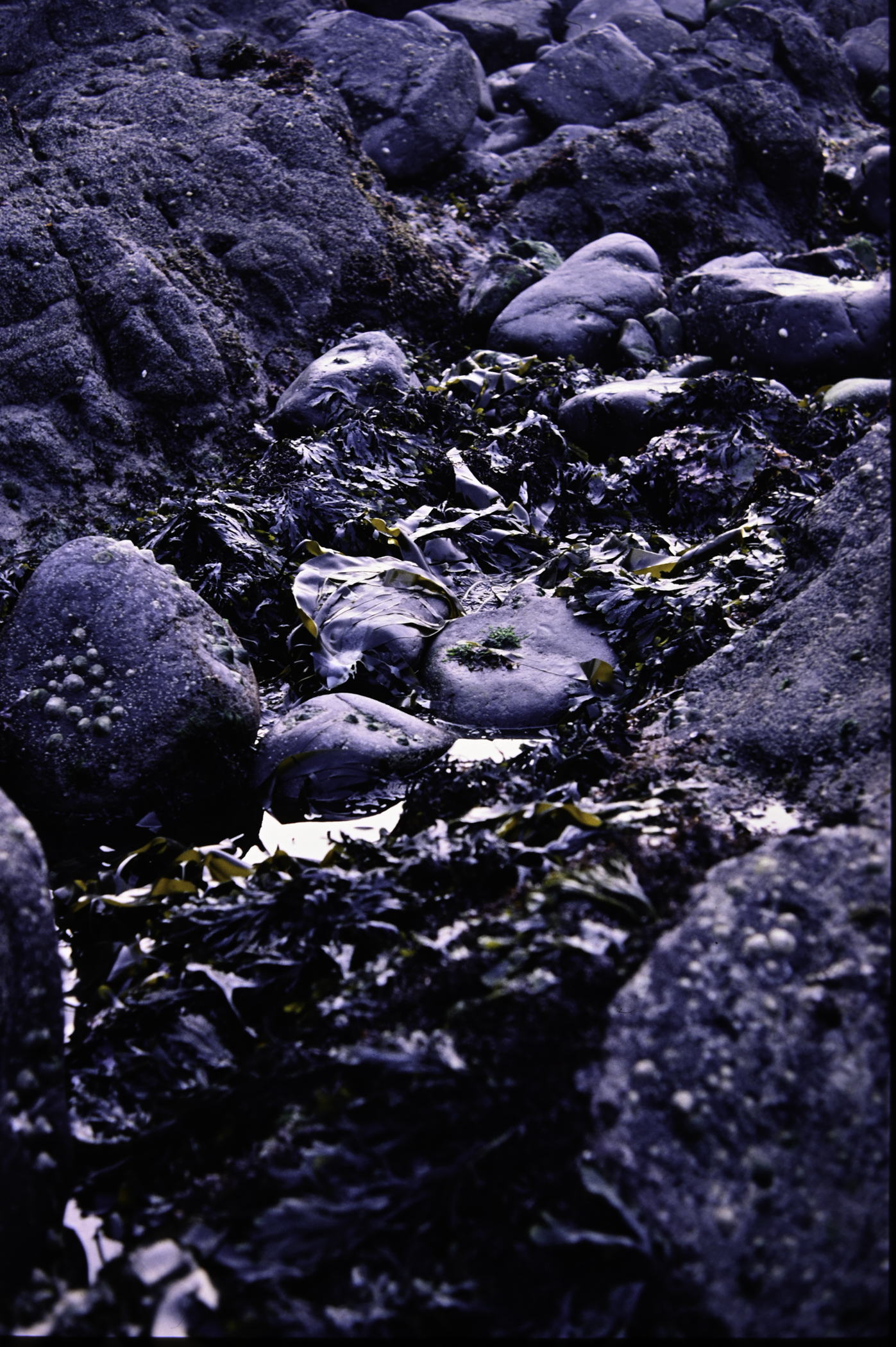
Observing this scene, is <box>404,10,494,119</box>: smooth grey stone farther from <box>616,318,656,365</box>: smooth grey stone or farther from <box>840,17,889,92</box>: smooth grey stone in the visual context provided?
<box>840,17,889,92</box>: smooth grey stone

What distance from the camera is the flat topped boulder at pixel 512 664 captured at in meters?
3.57

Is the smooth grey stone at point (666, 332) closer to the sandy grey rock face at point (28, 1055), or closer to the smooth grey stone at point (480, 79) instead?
the smooth grey stone at point (480, 79)

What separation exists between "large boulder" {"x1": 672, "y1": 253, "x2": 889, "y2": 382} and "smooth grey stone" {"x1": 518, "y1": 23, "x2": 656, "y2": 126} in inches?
178

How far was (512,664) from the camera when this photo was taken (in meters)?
3.72

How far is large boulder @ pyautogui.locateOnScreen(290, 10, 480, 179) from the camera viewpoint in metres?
8.62

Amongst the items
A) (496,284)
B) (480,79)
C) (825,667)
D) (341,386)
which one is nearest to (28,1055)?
(825,667)

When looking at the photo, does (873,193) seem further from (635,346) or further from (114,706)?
(114,706)

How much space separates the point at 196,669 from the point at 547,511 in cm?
257

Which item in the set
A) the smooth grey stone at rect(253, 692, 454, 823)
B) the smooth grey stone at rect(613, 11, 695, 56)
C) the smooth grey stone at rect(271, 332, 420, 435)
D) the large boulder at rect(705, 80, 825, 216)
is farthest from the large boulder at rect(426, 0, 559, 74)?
the smooth grey stone at rect(253, 692, 454, 823)

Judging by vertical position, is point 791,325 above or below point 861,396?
above

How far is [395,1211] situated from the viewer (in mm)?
1597

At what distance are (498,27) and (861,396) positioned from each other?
9040 millimetres

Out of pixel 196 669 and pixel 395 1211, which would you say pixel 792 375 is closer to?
pixel 196 669

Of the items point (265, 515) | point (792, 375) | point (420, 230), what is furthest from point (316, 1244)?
point (420, 230)
